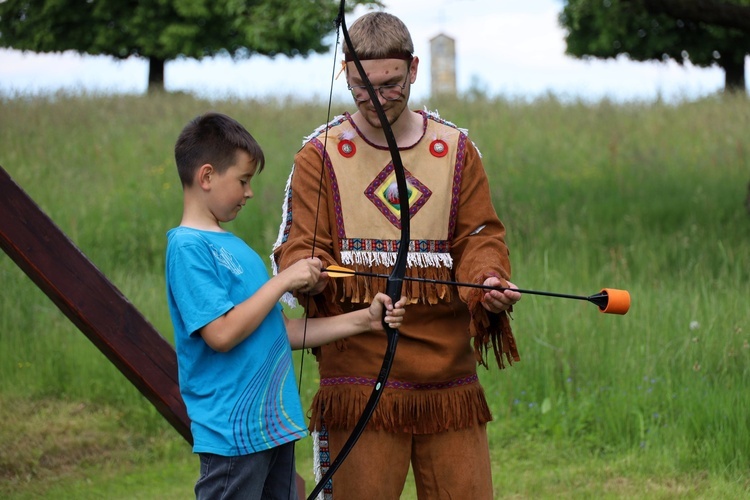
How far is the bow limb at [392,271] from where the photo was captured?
2506 millimetres

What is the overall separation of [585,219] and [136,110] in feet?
21.3

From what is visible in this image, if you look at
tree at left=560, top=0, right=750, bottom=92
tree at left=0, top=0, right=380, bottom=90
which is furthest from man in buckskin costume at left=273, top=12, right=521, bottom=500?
tree at left=560, top=0, right=750, bottom=92

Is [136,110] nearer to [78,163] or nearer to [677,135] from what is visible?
[78,163]

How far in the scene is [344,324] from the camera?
8.44 feet

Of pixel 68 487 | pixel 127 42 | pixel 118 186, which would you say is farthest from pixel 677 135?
pixel 127 42

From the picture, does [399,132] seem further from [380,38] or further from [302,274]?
[302,274]

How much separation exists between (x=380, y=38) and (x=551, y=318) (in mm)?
3168

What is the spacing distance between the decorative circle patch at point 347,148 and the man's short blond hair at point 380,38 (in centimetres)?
23

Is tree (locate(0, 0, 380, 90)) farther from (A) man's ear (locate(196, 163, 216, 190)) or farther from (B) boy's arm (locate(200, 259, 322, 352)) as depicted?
(B) boy's arm (locate(200, 259, 322, 352))

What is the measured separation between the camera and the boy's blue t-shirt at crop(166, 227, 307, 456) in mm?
2348

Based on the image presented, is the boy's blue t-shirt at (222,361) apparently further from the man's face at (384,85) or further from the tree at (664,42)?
Result: the tree at (664,42)

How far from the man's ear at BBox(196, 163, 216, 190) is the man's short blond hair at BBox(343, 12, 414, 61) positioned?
48 centimetres

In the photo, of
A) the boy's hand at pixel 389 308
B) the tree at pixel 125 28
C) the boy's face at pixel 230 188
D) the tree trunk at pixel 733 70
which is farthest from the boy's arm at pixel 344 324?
the tree trunk at pixel 733 70

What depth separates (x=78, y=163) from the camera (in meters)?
10.5
